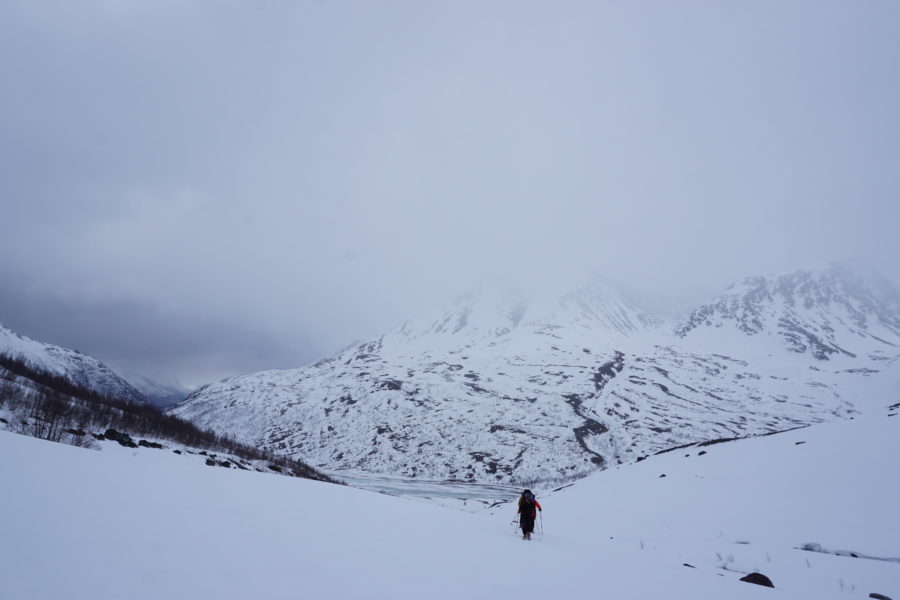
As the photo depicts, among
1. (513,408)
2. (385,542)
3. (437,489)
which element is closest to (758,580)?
(385,542)

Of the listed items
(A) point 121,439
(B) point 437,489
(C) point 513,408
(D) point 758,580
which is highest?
(C) point 513,408

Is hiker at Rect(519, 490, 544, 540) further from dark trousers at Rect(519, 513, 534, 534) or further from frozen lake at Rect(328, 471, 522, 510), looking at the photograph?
frozen lake at Rect(328, 471, 522, 510)

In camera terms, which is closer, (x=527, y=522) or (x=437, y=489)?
(x=527, y=522)

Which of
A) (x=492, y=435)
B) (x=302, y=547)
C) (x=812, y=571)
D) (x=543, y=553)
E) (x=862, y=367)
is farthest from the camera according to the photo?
(x=862, y=367)

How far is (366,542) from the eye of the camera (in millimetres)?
8312

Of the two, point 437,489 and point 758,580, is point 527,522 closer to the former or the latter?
point 758,580

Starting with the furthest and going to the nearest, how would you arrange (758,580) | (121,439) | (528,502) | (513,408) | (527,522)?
(513,408)
(121,439)
(528,502)
(527,522)
(758,580)

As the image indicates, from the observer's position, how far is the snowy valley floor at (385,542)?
15.3 ft

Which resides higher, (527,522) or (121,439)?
(121,439)

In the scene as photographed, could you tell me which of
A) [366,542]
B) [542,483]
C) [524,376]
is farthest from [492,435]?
[366,542]

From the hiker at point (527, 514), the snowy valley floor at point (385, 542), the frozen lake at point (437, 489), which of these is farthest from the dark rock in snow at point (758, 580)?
the frozen lake at point (437, 489)

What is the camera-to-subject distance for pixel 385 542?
28.3 feet

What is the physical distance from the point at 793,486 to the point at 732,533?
5211 mm

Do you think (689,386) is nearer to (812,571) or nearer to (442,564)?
(812,571)
